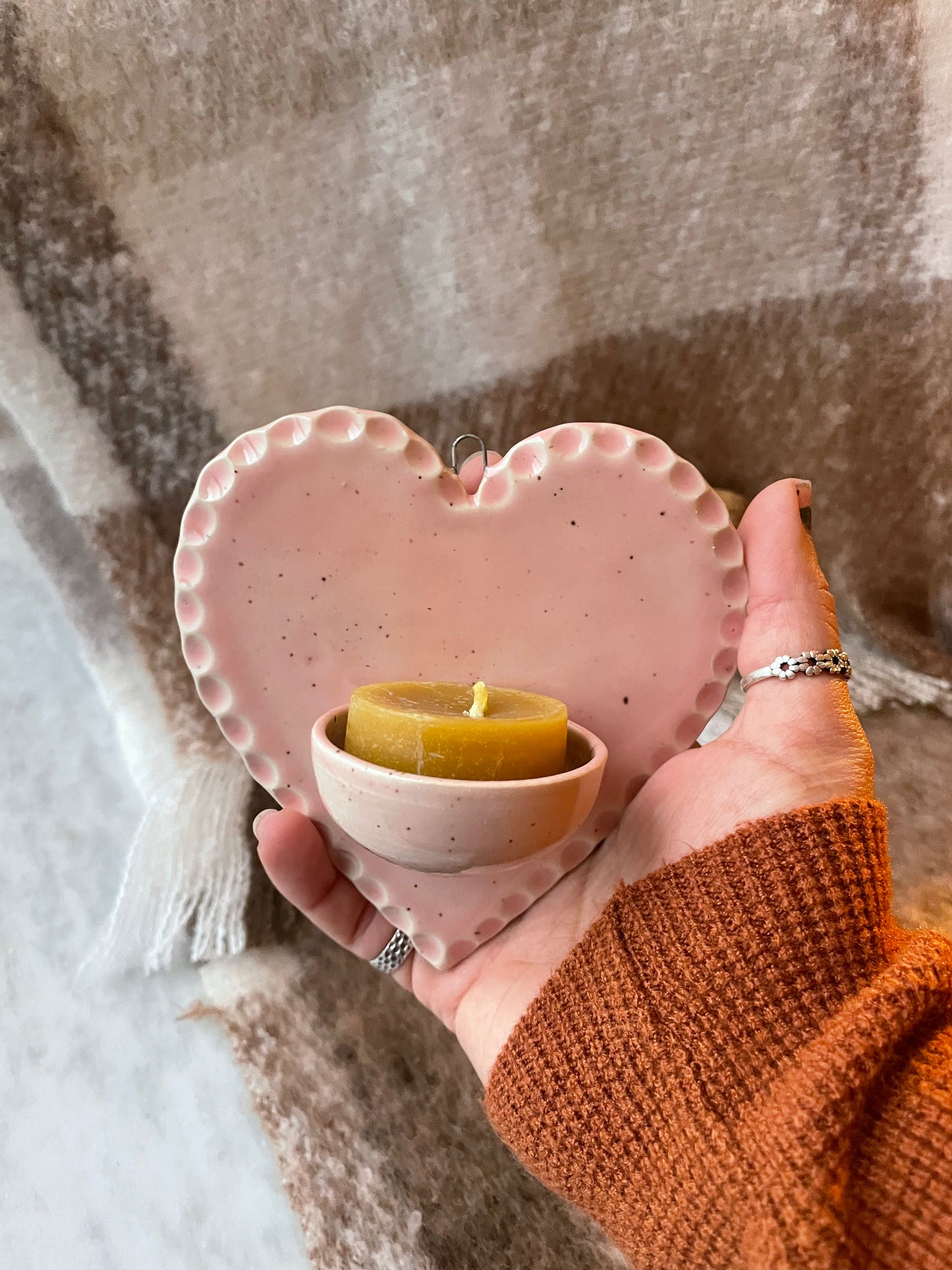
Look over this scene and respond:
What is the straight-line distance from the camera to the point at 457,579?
54cm

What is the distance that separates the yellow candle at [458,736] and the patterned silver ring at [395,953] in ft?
0.75

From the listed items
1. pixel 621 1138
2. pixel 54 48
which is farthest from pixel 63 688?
pixel 621 1138

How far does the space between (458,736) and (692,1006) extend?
0.65ft

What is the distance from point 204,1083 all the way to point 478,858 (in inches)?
16.1

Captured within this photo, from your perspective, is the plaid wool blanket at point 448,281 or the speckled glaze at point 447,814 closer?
the speckled glaze at point 447,814

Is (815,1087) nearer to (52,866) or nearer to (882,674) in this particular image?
(882,674)

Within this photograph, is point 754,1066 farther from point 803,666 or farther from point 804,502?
point 804,502

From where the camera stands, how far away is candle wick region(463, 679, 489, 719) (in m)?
0.48

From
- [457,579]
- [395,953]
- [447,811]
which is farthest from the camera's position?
[395,953]

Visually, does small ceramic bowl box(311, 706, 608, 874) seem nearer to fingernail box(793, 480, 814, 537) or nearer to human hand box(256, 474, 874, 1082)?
human hand box(256, 474, 874, 1082)

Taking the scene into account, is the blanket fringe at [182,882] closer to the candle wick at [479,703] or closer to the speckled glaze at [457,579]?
the speckled glaze at [457,579]

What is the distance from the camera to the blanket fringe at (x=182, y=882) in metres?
0.75

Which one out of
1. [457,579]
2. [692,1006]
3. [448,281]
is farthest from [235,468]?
[692,1006]

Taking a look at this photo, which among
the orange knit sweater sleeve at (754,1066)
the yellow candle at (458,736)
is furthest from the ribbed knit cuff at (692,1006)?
the yellow candle at (458,736)
